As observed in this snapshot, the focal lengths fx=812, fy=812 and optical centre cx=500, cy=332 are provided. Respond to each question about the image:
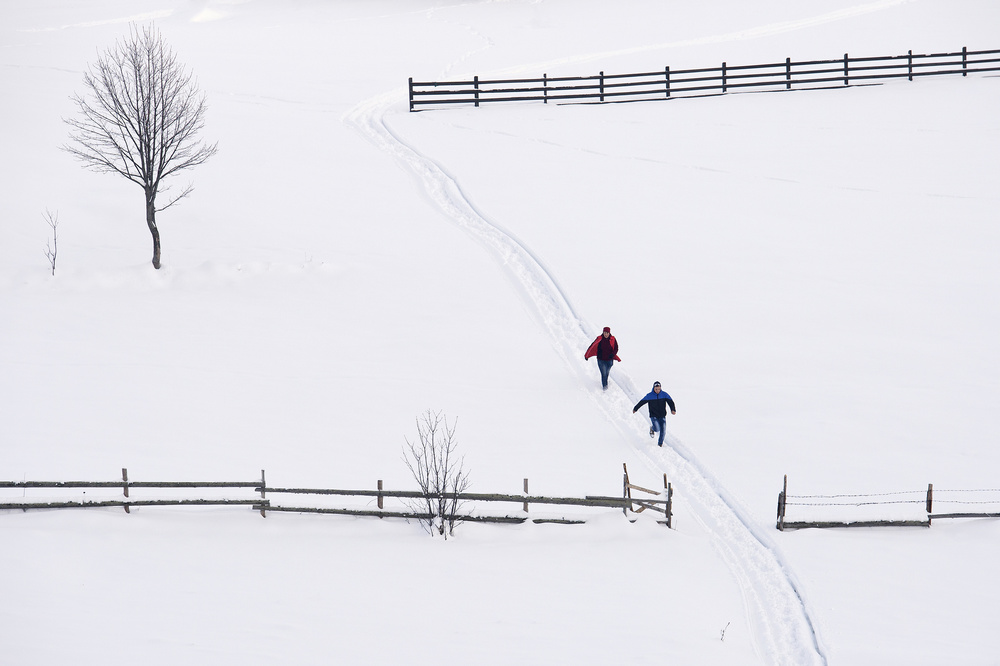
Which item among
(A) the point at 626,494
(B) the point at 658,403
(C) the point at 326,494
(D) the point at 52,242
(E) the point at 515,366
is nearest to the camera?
(A) the point at 626,494

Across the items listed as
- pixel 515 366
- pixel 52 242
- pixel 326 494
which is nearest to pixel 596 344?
pixel 515 366

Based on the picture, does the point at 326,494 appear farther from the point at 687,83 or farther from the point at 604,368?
the point at 687,83

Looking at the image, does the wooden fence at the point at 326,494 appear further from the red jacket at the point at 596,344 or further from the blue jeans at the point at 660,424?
the red jacket at the point at 596,344

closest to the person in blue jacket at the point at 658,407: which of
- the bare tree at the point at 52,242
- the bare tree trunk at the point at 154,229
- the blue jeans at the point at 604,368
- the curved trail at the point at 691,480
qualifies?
the curved trail at the point at 691,480

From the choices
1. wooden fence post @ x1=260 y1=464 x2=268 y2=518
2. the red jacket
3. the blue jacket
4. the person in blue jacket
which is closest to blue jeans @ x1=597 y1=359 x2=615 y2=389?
the red jacket

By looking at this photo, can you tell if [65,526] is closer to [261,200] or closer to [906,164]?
[261,200]

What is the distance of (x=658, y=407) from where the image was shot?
45.0 ft

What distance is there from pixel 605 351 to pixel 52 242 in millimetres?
15167

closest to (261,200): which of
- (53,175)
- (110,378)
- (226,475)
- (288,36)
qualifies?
(53,175)

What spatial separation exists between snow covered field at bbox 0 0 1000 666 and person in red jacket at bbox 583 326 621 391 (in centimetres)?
67

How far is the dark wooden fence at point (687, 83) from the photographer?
31.8 metres

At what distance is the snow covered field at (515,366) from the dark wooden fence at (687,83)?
91 centimetres

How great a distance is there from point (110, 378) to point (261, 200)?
9.25 meters

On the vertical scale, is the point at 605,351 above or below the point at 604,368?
above
